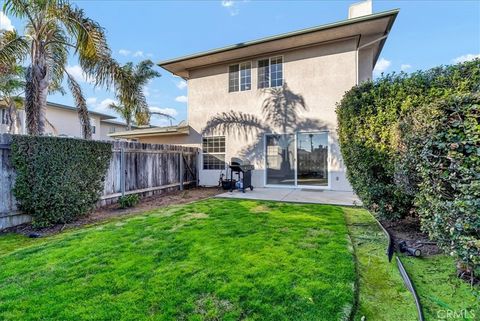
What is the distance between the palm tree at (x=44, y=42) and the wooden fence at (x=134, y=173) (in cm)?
189

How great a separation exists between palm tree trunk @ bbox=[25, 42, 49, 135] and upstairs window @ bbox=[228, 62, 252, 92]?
259 inches

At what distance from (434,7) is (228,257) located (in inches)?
406

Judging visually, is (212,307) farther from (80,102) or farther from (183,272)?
(80,102)

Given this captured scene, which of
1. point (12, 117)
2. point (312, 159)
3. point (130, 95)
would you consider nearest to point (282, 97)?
point (312, 159)

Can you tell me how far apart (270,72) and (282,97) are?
1260 mm

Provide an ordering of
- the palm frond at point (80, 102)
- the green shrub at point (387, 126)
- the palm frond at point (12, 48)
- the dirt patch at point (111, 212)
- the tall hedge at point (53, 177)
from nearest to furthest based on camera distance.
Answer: the green shrub at point (387, 126)
the tall hedge at point (53, 177)
the dirt patch at point (111, 212)
the palm frond at point (12, 48)
the palm frond at point (80, 102)

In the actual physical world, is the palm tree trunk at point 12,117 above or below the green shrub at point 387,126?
above

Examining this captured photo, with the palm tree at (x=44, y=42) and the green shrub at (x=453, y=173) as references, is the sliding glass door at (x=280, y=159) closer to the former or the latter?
the palm tree at (x=44, y=42)

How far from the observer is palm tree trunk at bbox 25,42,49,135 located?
598cm

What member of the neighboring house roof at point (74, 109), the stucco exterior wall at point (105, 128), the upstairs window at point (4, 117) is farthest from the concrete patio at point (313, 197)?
the stucco exterior wall at point (105, 128)

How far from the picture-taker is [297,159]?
935cm

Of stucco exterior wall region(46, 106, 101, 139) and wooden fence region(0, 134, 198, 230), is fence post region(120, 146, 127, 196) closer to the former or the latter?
wooden fence region(0, 134, 198, 230)

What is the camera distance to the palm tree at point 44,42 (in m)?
5.93

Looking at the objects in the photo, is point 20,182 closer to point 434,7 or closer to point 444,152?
point 444,152
